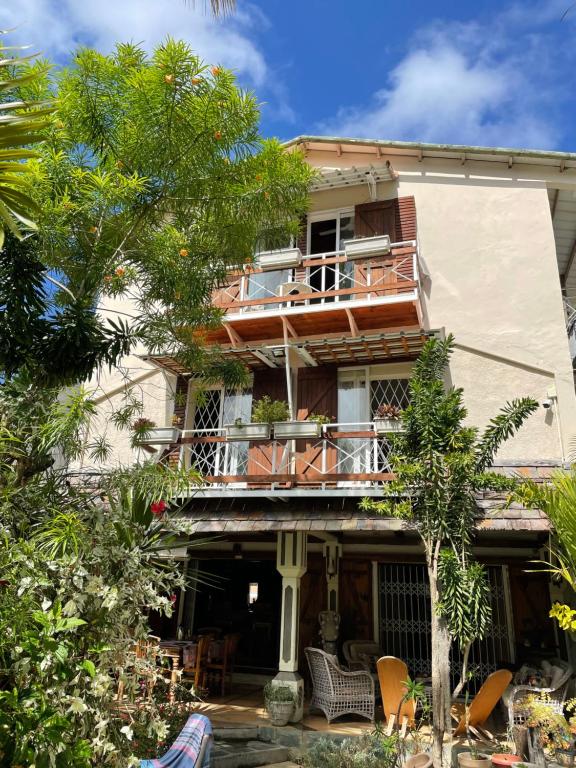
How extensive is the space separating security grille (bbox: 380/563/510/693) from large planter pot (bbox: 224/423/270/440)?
416 centimetres

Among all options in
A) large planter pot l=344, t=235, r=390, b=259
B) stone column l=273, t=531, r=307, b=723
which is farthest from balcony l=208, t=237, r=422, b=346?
stone column l=273, t=531, r=307, b=723

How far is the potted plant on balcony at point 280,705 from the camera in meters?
8.11

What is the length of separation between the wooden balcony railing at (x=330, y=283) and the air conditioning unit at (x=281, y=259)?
0.85ft

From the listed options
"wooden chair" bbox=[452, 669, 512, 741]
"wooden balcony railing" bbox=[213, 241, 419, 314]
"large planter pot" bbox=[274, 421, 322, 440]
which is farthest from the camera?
"wooden balcony railing" bbox=[213, 241, 419, 314]

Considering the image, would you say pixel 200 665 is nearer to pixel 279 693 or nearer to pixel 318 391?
pixel 279 693

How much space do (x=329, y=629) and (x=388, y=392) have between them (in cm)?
445

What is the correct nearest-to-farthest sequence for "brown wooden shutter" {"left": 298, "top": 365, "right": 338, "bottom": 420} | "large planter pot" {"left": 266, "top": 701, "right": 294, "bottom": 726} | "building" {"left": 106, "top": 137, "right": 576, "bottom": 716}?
"large planter pot" {"left": 266, "top": 701, "right": 294, "bottom": 726} < "building" {"left": 106, "top": 137, "right": 576, "bottom": 716} < "brown wooden shutter" {"left": 298, "top": 365, "right": 338, "bottom": 420}

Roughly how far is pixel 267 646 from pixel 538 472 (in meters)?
7.05

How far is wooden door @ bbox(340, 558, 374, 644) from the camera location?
10.8 m

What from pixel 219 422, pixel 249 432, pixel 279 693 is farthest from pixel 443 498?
pixel 219 422

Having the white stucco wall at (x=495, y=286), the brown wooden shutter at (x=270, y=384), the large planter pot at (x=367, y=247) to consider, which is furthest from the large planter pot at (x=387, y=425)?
the large planter pot at (x=367, y=247)

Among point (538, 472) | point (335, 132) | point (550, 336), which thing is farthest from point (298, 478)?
point (335, 132)

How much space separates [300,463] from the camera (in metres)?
10.2

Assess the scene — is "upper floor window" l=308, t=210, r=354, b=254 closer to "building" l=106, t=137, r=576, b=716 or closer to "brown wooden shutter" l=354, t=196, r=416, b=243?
"building" l=106, t=137, r=576, b=716
